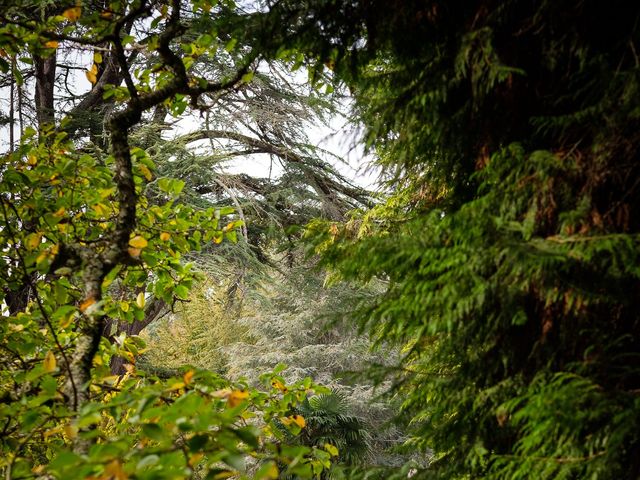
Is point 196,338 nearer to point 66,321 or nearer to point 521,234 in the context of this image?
point 66,321

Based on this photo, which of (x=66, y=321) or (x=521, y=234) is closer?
(x=521, y=234)

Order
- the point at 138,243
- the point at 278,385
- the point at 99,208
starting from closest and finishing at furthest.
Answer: the point at 138,243 → the point at 278,385 → the point at 99,208

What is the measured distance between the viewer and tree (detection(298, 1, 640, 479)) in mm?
1080

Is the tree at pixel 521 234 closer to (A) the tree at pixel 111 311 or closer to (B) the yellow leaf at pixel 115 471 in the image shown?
→ (A) the tree at pixel 111 311

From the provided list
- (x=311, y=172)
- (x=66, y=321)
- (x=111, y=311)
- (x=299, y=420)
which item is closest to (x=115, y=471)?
(x=66, y=321)

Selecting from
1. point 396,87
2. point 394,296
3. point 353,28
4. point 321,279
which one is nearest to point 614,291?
point 394,296

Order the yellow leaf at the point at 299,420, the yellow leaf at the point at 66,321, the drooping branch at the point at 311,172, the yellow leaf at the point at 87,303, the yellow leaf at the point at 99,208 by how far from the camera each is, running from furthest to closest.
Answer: the drooping branch at the point at 311,172
the yellow leaf at the point at 99,208
the yellow leaf at the point at 299,420
the yellow leaf at the point at 66,321
the yellow leaf at the point at 87,303

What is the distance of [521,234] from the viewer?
4.00 feet

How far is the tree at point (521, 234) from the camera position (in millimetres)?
1080

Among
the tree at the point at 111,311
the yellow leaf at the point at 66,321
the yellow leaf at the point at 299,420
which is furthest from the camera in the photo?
the yellow leaf at the point at 299,420

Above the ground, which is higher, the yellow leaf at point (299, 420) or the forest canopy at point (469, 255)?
the forest canopy at point (469, 255)

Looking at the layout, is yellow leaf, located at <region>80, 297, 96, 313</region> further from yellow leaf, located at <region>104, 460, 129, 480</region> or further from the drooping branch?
the drooping branch

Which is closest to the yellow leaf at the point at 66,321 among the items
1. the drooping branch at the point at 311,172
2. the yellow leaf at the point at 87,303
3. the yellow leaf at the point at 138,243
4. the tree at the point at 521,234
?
the yellow leaf at the point at 87,303

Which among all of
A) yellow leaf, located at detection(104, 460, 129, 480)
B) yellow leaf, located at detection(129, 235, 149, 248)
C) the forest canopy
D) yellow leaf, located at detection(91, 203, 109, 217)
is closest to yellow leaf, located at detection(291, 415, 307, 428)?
the forest canopy
